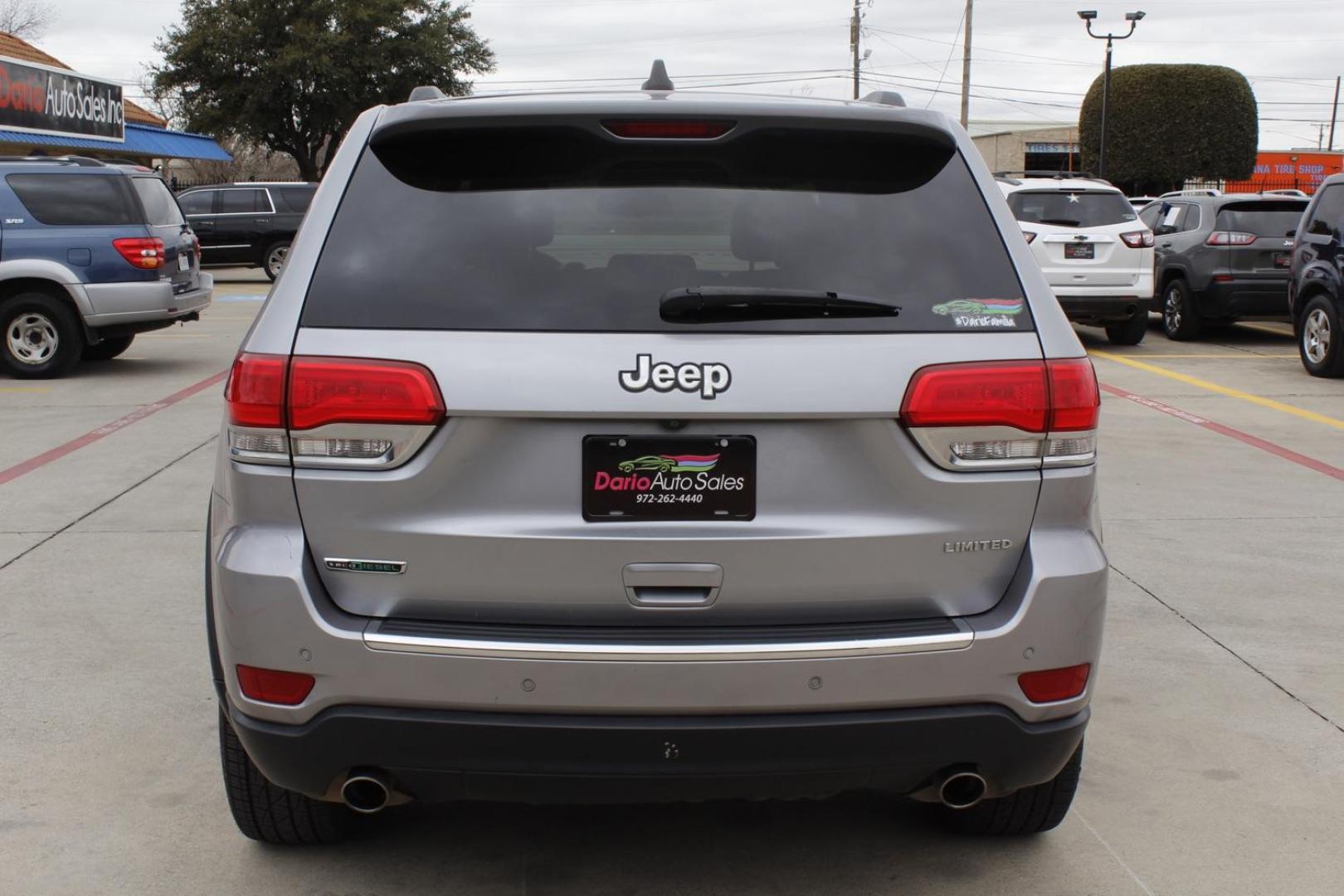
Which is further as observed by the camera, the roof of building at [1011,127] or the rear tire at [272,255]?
the roof of building at [1011,127]

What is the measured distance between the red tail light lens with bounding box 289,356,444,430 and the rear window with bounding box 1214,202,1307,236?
15.3 meters

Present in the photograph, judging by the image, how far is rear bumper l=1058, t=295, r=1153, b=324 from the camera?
52.2ft

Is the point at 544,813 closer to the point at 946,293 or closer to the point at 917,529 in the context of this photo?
the point at 917,529

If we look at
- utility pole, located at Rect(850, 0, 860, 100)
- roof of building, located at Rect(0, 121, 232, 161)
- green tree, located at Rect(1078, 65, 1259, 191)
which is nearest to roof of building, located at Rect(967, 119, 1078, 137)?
utility pole, located at Rect(850, 0, 860, 100)

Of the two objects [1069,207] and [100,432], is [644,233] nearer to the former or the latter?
[100,432]

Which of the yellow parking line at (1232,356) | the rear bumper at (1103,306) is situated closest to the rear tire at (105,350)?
the rear bumper at (1103,306)

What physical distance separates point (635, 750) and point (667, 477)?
1.76 feet

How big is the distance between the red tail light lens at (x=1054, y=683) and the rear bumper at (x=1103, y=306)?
44.0 ft

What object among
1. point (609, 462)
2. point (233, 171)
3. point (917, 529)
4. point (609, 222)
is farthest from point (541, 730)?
point (233, 171)

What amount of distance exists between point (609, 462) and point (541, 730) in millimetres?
537

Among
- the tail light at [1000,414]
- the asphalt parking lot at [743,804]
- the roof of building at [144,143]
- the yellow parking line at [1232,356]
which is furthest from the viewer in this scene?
the roof of building at [144,143]

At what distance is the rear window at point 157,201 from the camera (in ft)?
43.4

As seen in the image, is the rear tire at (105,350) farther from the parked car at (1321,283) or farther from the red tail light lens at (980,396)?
the red tail light lens at (980,396)

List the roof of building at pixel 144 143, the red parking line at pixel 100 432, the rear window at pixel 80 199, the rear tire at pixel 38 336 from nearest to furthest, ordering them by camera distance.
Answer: the red parking line at pixel 100 432
the rear window at pixel 80 199
the rear tire at pixel 38 336
the roof of building at pixel 144 143
